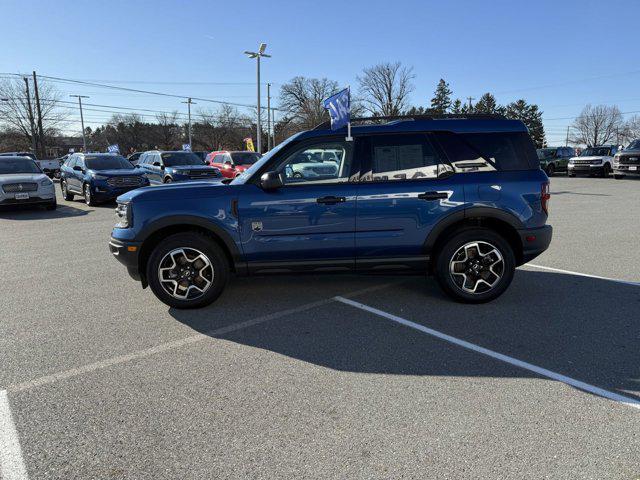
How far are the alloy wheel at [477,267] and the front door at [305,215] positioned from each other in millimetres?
1152

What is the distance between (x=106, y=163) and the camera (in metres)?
15.6

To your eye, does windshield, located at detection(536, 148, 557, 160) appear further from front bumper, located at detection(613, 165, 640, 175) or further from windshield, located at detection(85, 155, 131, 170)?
windshield, located at detection(85, 155, 131, 170)

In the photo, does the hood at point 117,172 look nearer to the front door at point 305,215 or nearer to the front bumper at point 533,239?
the front door at point 305,215

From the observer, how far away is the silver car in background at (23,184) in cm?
1274

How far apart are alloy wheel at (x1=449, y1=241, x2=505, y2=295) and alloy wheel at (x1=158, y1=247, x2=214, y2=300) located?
261 cm

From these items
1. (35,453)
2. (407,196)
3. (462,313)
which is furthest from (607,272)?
(35,453)

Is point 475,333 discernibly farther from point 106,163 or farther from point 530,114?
point 530,114

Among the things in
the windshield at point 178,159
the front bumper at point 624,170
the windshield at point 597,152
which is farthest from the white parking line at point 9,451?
the windshield at point 597,152

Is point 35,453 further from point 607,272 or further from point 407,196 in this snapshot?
point 607,272

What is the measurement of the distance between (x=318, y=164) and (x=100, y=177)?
12.5 meters

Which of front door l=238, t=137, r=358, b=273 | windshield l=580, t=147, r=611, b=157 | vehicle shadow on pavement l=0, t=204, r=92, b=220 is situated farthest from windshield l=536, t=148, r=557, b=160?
front door l=238, t=137, r=358, b=273

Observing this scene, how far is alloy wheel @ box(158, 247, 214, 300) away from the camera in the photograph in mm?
4582

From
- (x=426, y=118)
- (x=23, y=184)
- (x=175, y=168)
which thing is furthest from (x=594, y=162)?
(x=23, y=184)

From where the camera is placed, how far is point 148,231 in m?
4.51
